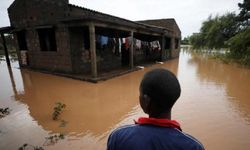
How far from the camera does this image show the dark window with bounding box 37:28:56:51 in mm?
10195

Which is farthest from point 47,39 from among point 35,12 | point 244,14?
point 244,14

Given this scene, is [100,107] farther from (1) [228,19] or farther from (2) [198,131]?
(1) [228,19]

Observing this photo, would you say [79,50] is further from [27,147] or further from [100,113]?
[27,147]

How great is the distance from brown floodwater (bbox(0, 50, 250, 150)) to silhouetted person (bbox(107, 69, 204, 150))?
97.8 inches

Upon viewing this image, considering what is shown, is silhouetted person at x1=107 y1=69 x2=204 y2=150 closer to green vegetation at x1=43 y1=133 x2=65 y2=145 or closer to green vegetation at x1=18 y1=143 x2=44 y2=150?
green vegetation at x1=18 y1=143 x2=44 y2=150

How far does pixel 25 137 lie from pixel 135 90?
14.7 ft

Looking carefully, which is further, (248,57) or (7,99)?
(248,57)

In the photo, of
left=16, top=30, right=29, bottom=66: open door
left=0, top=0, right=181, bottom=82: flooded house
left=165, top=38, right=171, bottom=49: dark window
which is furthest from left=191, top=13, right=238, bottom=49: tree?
left=16, top=30, right=29, bottom=66: open door

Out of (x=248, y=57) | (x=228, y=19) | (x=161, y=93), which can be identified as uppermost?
(x=228, y=19)

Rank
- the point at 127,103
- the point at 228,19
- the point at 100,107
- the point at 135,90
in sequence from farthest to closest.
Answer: the point at 228,19
the point at 135,90
the point at 127,103
the point at 100,107

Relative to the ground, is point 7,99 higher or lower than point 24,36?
lower

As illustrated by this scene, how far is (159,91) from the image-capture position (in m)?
1.06

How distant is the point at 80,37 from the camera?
9.72 meters

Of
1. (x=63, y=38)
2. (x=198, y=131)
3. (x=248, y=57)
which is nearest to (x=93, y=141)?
(x=198, y=131)
